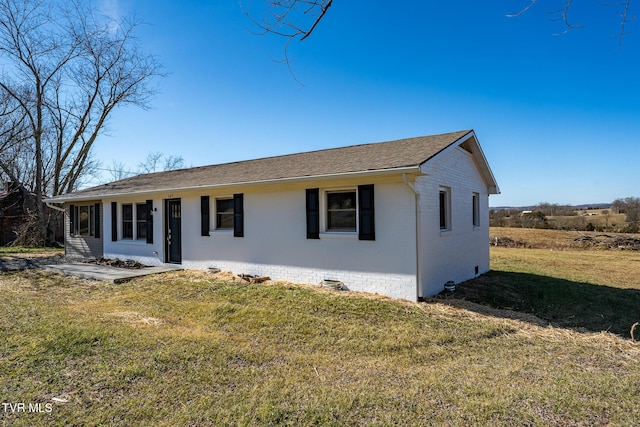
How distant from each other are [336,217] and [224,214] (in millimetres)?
3826

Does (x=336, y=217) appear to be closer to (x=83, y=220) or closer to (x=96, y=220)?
(x=96, y=220)

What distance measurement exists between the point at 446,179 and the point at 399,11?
458 centimetres

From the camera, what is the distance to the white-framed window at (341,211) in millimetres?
7672

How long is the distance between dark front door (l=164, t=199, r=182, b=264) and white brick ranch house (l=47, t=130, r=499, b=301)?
0.11ft

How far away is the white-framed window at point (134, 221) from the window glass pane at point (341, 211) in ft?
24.4

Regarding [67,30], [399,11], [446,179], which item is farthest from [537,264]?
[67,30]

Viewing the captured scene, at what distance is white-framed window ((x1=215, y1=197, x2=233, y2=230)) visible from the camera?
32.2 feet

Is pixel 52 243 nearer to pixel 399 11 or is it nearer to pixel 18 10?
pixel 18 10

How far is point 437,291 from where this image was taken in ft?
24.8

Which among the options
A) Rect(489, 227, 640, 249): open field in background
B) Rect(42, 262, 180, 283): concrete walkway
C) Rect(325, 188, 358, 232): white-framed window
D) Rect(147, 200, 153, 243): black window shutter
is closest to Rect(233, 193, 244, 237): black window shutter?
Rect(325, 188, 358, 232): white-framed window

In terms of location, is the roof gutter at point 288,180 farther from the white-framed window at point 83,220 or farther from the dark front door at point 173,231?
the white-framed window at point 83,220

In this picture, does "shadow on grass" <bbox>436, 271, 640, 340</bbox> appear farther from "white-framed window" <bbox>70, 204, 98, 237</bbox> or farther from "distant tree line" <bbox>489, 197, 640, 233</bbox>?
"distant tree line" <bbox>489, 197, 640, 233</bbox>

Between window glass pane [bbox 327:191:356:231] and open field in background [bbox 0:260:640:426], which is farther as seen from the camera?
window glass pane [bbox 327:191:356:231]

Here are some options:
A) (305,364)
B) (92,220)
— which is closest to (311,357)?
(305,364)
